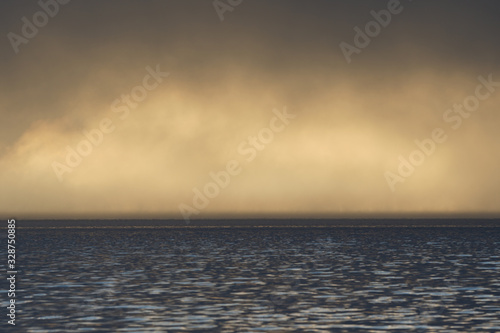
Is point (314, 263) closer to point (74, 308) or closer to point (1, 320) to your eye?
point (74, 308)

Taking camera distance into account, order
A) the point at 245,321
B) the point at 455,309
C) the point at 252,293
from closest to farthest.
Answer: the point at 245,321
the point at 455,309
the point at 252,293

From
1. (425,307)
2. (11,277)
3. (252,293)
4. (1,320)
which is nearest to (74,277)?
(11,277)

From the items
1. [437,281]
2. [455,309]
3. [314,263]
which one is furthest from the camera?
[314,263]

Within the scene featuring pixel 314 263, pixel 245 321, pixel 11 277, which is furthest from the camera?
pixel 314 263

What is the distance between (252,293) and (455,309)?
12251mm

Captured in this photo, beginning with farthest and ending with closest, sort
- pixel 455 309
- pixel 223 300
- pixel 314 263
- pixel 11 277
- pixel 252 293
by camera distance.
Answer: pixel 314 263 < pixel 11 277 < pixel 252 293 < pixel 223 300 < pixel 455 309

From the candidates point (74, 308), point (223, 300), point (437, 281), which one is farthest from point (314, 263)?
point (74, 308)

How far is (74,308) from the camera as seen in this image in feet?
136

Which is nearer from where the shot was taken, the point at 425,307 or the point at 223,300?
the point at 425,307

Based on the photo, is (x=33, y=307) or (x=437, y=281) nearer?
(x=33, y=307)

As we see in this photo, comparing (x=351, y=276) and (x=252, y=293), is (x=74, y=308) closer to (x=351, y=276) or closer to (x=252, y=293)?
(x=252, y=293)

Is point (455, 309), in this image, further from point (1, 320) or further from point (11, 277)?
point (11, 277)

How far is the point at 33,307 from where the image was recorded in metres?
42.3

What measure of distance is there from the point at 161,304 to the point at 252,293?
732cm
